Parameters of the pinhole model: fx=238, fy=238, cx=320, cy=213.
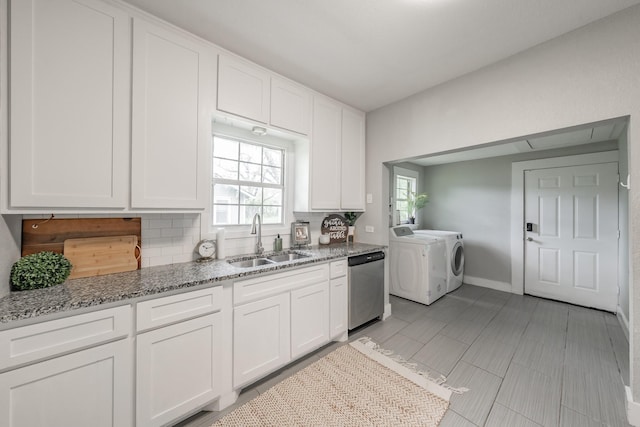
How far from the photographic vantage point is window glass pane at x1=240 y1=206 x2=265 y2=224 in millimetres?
2434

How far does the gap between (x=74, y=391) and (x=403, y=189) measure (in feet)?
15.6

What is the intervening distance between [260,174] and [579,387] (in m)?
3.23

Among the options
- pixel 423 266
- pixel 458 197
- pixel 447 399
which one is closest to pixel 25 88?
pixel 447 399

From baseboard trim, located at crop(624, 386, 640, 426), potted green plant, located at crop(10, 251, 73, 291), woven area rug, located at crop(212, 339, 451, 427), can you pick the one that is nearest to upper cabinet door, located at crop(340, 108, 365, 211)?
woven area rug, located at crop(212, 339, 451, 427)

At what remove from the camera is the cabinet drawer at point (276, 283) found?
1.69 meters

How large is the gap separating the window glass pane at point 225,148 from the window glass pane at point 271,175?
345 mm

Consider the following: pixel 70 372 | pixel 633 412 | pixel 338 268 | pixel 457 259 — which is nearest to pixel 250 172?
pixel 338 268

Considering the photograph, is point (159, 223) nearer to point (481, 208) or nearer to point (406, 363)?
point (406, 363)

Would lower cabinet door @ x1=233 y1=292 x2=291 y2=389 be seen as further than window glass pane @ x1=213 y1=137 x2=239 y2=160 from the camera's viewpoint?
No

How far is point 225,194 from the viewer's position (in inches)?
91.4

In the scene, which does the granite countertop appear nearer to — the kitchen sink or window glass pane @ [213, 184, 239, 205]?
the kitchen sink

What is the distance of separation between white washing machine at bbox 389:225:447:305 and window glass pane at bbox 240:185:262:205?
7.17 feet

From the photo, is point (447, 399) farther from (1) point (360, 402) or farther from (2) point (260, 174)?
(2) point (260, 174)

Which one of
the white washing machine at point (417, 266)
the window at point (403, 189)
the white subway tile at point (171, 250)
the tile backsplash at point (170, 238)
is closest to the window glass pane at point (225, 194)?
the tile backsplash at point (170, 238)
